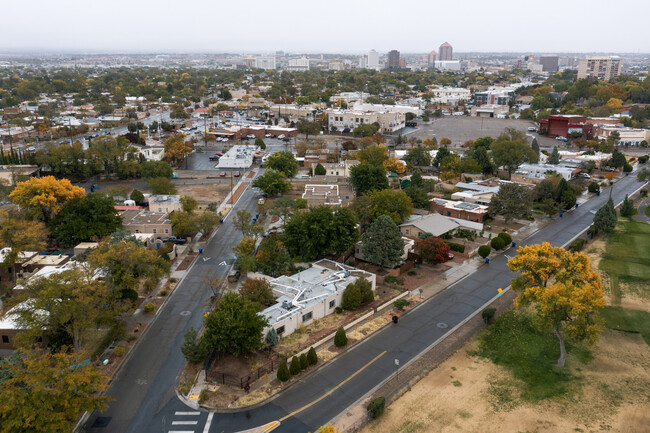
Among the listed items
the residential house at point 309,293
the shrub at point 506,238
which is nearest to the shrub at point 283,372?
the residential house at point 309,293

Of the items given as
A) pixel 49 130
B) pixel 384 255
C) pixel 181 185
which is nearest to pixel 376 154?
pixel 181 185

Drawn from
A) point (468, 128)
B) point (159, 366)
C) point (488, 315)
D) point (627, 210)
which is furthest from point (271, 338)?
point (468, 128)

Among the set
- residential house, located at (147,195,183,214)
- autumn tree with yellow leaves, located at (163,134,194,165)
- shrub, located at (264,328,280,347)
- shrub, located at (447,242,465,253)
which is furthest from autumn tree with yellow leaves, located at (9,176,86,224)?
shrub, located at (447,242,465,253)

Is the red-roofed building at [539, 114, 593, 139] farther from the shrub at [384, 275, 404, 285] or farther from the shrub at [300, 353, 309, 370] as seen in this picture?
the shrub at [300, 353, 309, 370]

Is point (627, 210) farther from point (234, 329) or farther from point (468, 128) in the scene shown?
point (468, 128)

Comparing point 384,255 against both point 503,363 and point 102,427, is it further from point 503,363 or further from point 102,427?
point 102,427

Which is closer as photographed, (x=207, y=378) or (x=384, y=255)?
(x=207, y=378)
